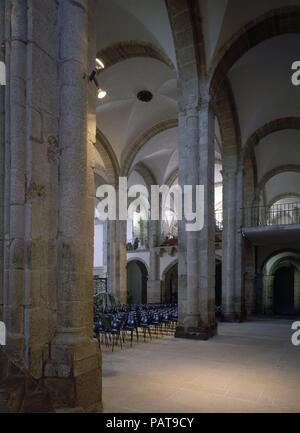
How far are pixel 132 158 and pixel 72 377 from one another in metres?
15.6

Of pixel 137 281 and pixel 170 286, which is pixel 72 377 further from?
pixel 137 281

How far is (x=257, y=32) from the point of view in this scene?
1097 centimetres

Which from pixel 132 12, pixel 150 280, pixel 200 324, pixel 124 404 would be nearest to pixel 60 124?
pixel 124 404

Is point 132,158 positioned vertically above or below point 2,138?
above

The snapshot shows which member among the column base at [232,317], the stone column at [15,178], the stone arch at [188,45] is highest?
the stone arch at [188,45]

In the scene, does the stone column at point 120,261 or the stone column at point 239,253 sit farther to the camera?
the stone column at point 120,261

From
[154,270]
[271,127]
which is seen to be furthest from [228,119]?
[154,270]

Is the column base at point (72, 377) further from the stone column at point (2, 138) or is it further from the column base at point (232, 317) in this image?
the column base at point (232, 317)

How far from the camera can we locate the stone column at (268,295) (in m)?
20.1

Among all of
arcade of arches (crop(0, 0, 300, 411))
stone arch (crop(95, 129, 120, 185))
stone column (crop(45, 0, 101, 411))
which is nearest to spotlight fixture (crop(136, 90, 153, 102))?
arcade of arches (crop(0, 0, 300, 411))

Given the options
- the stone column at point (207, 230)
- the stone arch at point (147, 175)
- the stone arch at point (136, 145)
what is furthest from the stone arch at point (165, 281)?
the stone column at point (207, 230)

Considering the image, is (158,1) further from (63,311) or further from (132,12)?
(63,311)

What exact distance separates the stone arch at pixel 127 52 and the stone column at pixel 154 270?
42.7 feet

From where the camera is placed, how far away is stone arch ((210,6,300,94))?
418 inches
